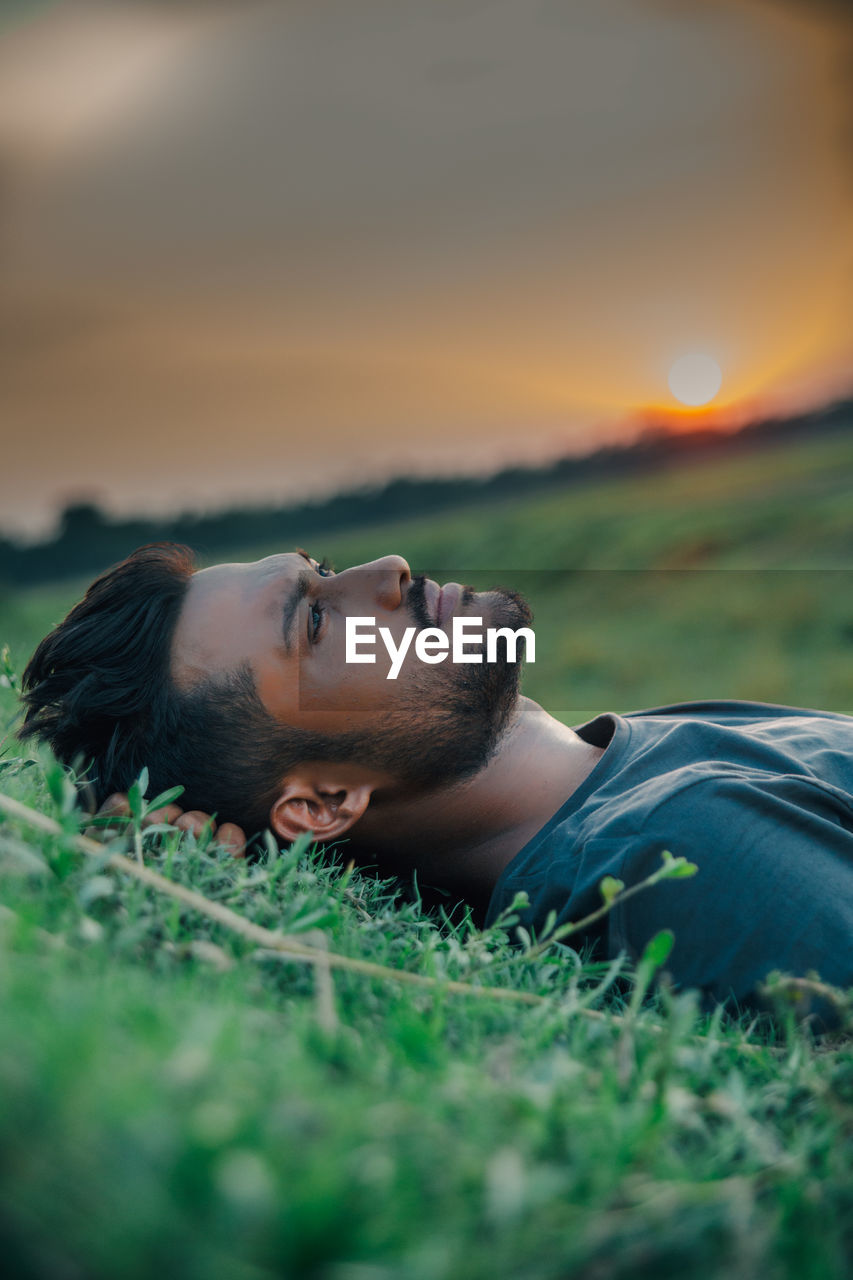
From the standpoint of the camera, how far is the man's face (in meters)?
2.24

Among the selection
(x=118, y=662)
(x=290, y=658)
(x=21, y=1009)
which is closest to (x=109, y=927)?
(x=21, y=1009)

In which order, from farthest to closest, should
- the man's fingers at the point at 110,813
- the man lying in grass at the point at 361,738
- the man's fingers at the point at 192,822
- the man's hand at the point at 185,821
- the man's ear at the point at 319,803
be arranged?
the man's ear at the point at 319,803 → the man lying in grass at the point at 361,738 → the man's fingers at the point at 192,822 → the man's hand at the point at 185,821 → the man's fingers at the point at 110,813

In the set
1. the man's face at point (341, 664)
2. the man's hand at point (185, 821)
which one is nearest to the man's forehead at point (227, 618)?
the man's face at point (341, 664)

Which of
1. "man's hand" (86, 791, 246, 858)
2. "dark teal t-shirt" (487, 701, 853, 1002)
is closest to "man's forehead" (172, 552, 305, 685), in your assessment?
"man's hand" (86, 791, 246, 858)

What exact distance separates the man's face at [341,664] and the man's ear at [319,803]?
101 mm

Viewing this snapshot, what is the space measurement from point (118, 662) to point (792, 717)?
6.23ft

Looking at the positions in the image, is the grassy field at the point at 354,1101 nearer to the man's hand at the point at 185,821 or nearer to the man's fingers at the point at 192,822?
the man's hand at the point at 185,821

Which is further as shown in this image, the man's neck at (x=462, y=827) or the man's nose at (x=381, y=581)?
the man's nose at (x=381, y=581)

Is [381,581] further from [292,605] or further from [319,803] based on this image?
[319,803]

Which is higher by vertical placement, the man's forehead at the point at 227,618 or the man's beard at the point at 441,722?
the man's forehead at the point at 227,618

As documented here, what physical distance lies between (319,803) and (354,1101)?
1.46 meters

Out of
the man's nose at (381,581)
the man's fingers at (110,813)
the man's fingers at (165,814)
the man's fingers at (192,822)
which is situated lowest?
the man's fingers at (192,822)

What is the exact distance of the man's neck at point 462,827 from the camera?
2.26m

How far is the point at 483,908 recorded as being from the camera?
87.9 inches
